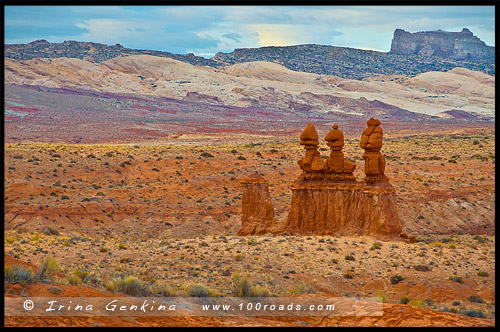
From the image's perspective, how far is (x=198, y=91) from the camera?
18850 centimetres

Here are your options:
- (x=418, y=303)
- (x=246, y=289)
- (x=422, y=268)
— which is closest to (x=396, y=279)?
(x=422, y=268)

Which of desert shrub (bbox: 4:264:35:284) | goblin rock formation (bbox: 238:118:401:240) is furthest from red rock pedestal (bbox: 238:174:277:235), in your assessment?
desert shrub (bbox: 4:264:35:284)

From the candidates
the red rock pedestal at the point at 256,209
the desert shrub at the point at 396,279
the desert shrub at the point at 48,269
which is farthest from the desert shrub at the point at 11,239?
the desert shrub at the point at 396,279

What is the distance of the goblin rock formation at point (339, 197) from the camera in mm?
27734

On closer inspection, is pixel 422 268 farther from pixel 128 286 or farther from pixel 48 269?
pixel 48 269

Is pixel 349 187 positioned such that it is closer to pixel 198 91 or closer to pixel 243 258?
pixel 243 258

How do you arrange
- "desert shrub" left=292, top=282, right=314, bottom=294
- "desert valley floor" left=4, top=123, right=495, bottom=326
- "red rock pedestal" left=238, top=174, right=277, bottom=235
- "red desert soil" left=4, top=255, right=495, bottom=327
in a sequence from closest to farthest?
1. "red desert soil" left=4, top=255, right=495, bottom=327
2. "desert valley floor" left=4, top=123, right=495, bottom=326
3. "desert shrub" left=292, top=282, right=314, bottom=294
4. "red rock pedestal" left=238, top=174, right=277, bottom=235

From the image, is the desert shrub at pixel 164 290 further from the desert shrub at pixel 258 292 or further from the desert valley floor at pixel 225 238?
the desert shrub at pixel 258 292

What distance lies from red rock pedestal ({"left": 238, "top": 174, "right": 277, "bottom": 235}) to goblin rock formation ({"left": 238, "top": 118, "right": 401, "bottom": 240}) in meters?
0.06

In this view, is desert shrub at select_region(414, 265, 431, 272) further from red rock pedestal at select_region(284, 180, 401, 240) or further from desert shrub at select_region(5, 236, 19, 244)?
desert shrub at select_region(5, 236, 19, 244)

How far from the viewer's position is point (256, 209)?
3183 cm

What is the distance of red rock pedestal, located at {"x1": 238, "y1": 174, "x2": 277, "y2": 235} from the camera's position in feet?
104

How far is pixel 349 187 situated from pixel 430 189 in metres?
21.5
